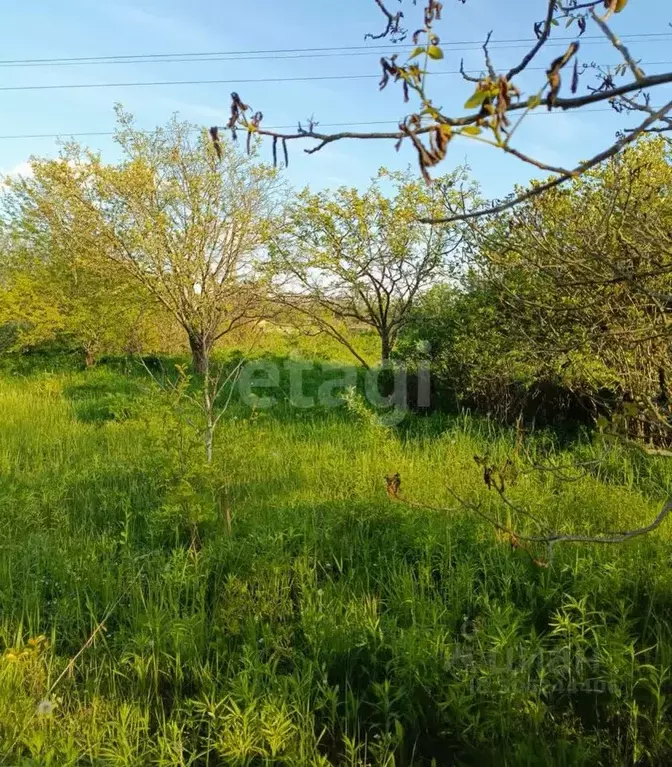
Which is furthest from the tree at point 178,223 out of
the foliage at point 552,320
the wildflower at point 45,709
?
the wildflower at point 45,709

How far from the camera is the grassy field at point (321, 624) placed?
206 centimetres

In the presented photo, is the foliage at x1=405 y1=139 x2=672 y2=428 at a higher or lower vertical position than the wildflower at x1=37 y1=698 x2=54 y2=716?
higher

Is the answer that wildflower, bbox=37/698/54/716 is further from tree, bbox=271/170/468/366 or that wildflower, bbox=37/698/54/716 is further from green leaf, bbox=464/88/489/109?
tree, bbox=271/170/468/366

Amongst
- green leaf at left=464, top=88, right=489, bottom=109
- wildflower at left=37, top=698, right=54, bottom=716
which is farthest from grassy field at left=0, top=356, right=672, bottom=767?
green leaf at left=464, top=88, right=489, bottom=109

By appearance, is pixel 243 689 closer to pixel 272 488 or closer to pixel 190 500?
pixel 190 500

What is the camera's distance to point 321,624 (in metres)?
2.63

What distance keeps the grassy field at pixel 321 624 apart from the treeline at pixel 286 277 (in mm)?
1704

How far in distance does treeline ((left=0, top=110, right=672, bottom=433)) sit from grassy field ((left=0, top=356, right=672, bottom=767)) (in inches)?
67.1

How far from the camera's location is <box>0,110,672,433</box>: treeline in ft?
17.8

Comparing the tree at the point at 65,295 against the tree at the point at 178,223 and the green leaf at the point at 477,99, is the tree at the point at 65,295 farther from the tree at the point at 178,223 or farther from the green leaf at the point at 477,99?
the green leaf at the point at 477,99

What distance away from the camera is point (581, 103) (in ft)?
2.97

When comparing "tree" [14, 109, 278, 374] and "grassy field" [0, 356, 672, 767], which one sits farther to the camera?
"tree" [14, 109, 278, 374]

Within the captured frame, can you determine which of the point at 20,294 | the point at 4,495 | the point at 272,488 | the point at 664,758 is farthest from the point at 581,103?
the point at 20,294

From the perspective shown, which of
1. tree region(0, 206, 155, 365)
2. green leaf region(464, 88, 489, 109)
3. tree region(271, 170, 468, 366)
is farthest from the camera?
tree region(0, 206, 155, 365)
